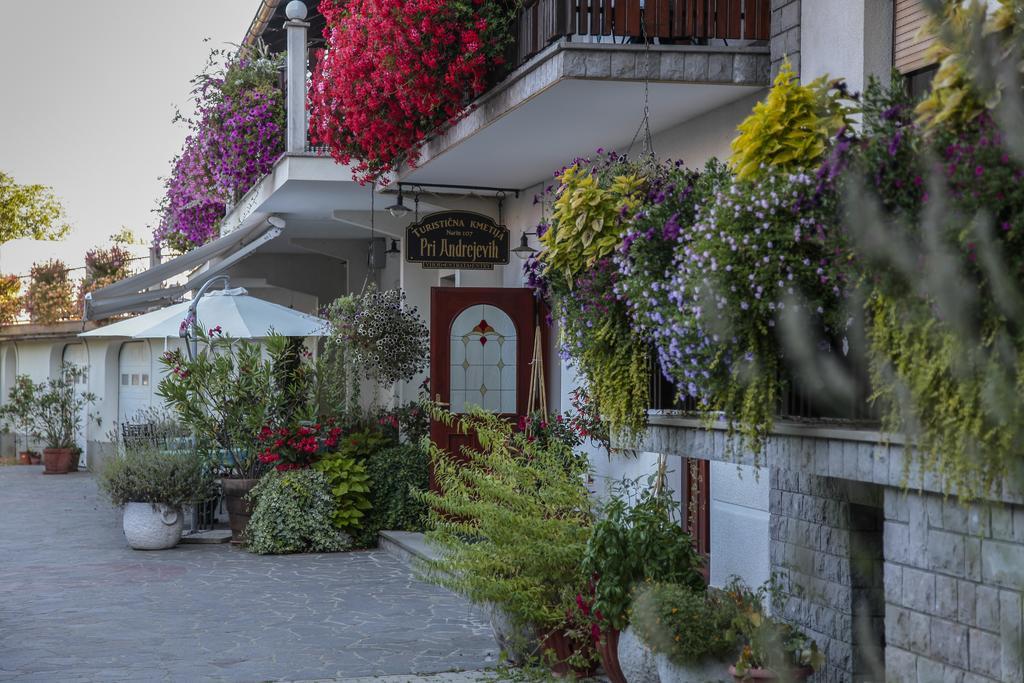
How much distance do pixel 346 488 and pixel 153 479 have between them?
74.5 inches

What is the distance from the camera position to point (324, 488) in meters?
12.1

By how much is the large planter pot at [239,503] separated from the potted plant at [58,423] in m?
11.2

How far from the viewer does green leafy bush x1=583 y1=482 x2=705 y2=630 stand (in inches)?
233

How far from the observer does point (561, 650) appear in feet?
21.8

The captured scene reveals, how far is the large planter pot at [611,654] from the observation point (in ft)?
20.0

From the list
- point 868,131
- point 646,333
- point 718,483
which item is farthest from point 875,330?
point 718,483

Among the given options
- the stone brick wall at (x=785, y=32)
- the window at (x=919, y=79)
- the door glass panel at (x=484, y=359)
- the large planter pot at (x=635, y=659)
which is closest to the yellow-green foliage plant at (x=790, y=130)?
the window at (x=919, y=79)

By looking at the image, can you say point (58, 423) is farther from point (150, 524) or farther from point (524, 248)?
point (524, 248)

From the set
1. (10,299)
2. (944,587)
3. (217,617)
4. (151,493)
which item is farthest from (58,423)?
(944,587)

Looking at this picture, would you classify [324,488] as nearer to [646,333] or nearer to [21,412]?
[646,333]

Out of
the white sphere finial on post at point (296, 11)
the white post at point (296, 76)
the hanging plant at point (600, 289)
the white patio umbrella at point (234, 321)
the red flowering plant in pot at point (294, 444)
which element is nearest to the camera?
the hanging plant at point (600, 289)

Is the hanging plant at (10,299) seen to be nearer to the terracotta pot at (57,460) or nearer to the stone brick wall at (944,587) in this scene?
the terracotta pot at (57,460)

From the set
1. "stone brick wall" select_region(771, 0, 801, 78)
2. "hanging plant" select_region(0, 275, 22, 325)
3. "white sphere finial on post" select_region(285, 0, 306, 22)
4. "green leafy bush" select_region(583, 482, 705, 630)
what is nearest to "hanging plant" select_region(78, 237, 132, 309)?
"hanging plant" select_region(0, 275, 22, 325)

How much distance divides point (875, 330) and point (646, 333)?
1.72 m
